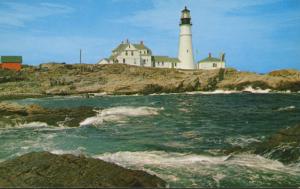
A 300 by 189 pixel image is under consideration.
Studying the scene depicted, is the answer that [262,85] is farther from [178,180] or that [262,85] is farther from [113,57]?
[178,180]

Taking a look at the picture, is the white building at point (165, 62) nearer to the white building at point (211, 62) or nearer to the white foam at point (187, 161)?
the white building at point (211, 62)

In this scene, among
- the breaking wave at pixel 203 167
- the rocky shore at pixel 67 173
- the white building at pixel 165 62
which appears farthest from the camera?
the white building at pixel 165 62

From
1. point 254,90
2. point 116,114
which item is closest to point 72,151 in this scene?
point 116,114

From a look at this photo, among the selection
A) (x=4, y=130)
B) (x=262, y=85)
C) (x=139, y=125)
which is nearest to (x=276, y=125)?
(x=139, y=125)

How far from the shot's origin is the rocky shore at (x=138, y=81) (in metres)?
65.8

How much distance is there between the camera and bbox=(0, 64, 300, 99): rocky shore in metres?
65.8

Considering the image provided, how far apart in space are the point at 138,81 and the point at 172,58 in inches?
1029

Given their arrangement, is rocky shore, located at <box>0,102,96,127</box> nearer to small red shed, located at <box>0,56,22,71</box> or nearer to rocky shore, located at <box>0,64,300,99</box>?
rocky shore, located at <box>0,64,300,99</box>

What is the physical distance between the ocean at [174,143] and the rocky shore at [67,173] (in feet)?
5.28

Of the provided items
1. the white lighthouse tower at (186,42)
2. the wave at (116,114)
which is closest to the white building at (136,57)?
the white lighthouse tower at (186,42)

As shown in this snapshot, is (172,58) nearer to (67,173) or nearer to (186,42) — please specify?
(186,42)

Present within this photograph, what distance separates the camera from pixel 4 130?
23656 millimetres

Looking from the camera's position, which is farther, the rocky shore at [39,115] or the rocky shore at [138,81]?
the rocky shore at [138,81]

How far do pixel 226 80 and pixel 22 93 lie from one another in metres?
33.7
